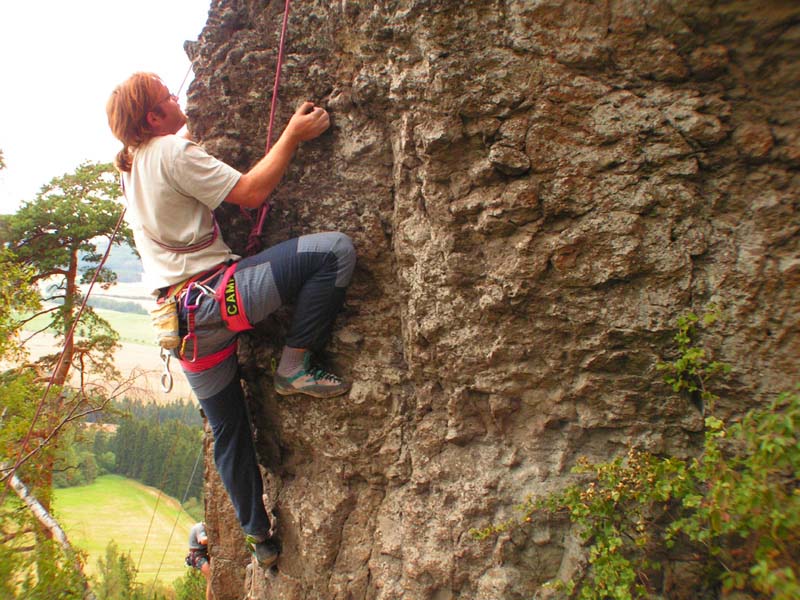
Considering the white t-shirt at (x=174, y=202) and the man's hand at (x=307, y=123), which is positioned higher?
the man's hand at (x=307, y=123)

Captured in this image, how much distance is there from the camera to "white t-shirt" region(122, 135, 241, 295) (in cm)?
219

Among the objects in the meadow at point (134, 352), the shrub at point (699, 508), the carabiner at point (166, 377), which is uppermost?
the carabiner at point (166, 377)

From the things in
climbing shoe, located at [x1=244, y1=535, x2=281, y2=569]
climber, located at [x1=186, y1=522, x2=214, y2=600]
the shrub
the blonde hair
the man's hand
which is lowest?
climber, located at [x1=186, y1=522, x2=214, y2=600]

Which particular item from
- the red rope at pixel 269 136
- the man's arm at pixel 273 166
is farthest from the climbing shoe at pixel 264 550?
the man's arm at pixel 273 166

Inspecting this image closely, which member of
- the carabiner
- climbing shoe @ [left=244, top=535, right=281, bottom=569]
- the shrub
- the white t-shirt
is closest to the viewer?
the shrub

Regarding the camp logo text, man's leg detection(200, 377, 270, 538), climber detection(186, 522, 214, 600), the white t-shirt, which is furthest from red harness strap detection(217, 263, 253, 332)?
climber detection(186, 522, 214, 600)

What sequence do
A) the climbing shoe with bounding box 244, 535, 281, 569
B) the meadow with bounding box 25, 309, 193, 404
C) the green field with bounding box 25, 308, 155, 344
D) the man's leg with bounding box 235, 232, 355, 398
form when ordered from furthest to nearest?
the green field with bounding box 25, 308, 155, 344, the meadow with bounding box 25, 309, 193, 404, the climbing shoe with bounding box 244, 535, 281, 569, the man's leg with bounding box 235, 232, 355, 398

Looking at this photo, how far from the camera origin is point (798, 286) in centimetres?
178

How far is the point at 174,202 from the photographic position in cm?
225

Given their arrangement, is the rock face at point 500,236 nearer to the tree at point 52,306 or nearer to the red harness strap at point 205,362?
the red harness strap at point 205,362

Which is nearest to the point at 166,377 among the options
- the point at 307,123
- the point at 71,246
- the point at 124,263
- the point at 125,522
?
the point at 307,123

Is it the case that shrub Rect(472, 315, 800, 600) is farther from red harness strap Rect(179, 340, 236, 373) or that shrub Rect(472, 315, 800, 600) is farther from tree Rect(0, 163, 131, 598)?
tree Rect(0, 163, 131, 598)

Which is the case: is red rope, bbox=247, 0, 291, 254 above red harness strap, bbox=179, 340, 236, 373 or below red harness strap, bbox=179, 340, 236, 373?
above

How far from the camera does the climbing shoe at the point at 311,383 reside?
2561 mm
